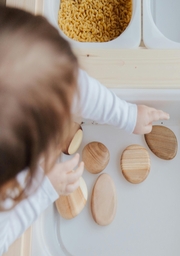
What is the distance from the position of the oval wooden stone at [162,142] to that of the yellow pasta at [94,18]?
0.76 feet

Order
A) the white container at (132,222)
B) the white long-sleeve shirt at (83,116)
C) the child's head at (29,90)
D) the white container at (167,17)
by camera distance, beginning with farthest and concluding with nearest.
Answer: the white container at (167,17) → the white container at (132,222) → the white long-sleeve shirt at (83,116) → the child's head at (29,90)

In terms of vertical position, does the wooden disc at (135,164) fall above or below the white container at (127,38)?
below

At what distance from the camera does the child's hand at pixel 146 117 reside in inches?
25.5

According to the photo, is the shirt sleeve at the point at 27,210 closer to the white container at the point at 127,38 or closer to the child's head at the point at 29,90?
the child's head at the point at 29,90

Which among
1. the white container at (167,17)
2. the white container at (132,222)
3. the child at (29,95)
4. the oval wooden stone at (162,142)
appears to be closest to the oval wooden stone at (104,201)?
the white container at (132,222)

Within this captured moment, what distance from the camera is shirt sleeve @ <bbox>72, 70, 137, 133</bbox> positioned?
1.97 feet

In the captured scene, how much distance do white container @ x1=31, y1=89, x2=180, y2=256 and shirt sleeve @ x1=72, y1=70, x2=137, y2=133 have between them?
0.9 inches

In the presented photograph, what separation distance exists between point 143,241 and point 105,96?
307mm

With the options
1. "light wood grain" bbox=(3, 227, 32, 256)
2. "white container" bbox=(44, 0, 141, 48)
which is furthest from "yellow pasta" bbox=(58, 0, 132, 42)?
"light wood grain" bbox=(3, 227, 32, 256)

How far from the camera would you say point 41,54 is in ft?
1.30

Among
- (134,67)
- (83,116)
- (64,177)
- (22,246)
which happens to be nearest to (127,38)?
(134,67)

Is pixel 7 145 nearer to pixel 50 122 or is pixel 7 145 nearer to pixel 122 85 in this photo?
pixel 50 122

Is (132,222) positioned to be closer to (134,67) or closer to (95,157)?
(95,157)

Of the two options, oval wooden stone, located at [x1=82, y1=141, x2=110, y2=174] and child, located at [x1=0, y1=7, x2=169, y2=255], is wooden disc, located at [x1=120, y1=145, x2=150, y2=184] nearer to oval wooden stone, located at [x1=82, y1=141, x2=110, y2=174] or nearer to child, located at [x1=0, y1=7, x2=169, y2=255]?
oval wooden stone, located at [x1=82, y1=141, x2=110, y2=174]
